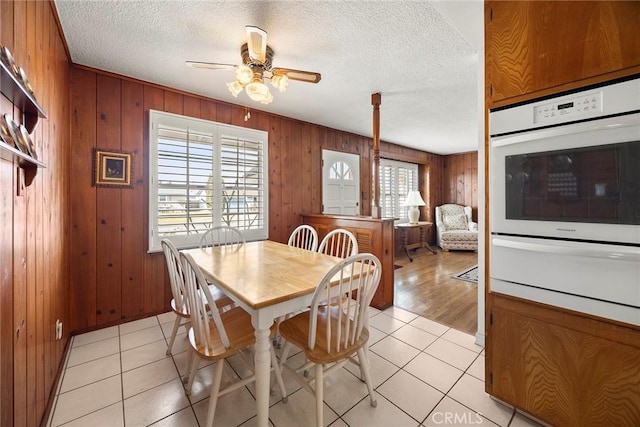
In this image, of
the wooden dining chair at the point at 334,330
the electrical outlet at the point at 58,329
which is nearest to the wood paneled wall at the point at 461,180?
the wooden dining chair at the point at 334,330

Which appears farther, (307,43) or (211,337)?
(307,43)

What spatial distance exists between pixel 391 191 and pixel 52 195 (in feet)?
17.5

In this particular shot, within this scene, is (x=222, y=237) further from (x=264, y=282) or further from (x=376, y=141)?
(x=376, y=141)

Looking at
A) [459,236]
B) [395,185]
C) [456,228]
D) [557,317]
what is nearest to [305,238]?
[557,317]

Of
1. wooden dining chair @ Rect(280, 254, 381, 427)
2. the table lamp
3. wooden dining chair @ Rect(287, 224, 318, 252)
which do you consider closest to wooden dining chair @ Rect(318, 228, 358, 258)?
wooden dining chair @ Rect(287, 224, 318, 252)

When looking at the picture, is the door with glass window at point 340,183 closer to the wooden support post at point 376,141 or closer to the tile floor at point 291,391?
the wooden support post at point 376,141

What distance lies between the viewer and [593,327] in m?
1.09

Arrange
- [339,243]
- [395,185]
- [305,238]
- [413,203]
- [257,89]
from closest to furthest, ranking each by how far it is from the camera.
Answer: [257,89]
[339,243]
[305,238]
[413,203]
[395,185]

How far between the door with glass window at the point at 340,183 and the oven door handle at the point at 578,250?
9.68ft

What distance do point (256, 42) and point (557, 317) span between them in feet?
7.03

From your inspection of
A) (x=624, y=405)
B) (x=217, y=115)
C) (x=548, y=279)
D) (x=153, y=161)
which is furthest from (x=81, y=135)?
(x=624, y=405)

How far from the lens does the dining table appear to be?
1.18 metres

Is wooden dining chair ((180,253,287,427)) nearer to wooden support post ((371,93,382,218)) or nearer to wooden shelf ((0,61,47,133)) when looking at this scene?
wooden shelf ((0,61,47,133))

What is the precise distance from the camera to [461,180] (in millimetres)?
6480
